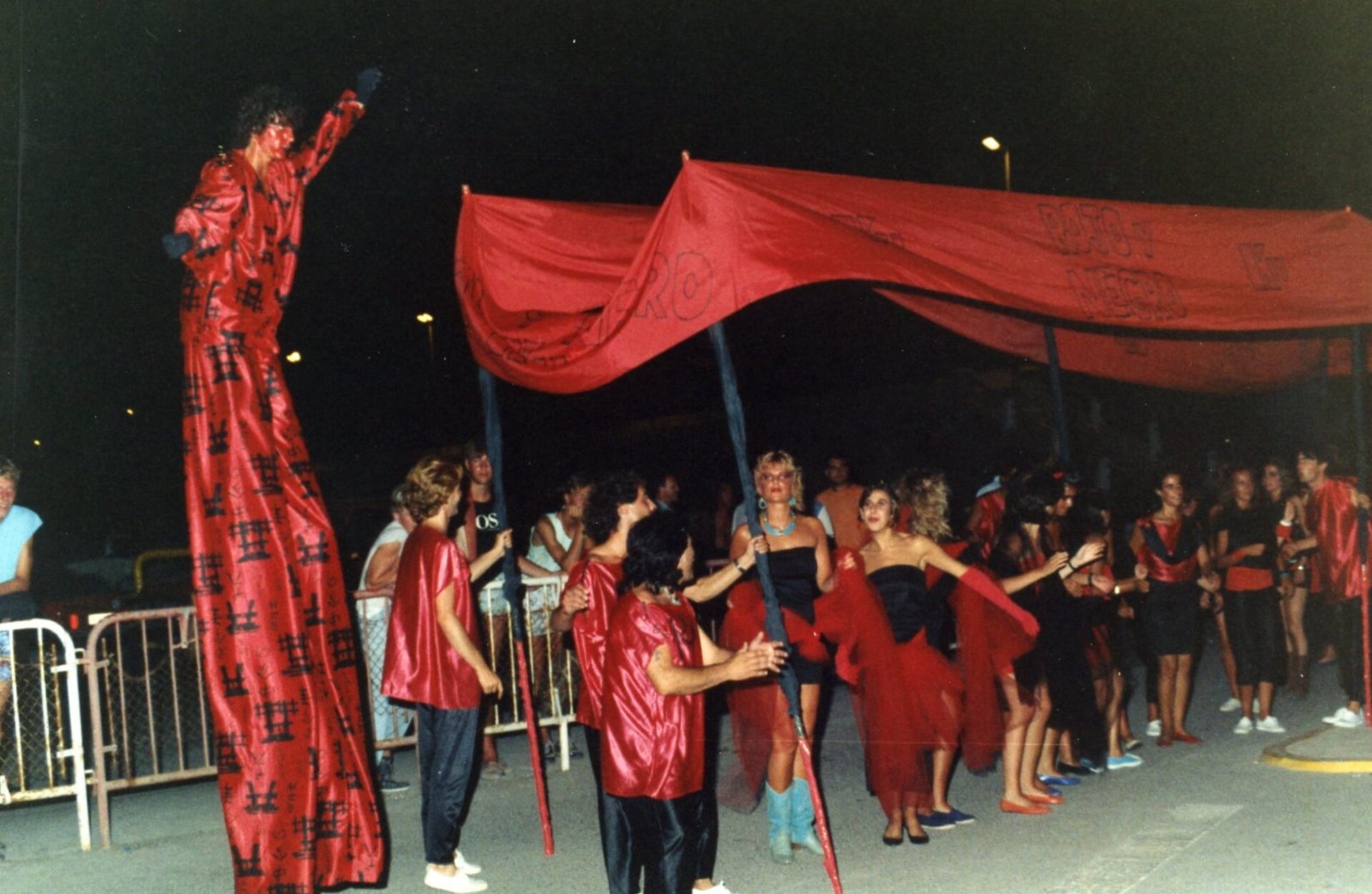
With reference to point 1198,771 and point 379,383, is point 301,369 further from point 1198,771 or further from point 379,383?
point 1198,771

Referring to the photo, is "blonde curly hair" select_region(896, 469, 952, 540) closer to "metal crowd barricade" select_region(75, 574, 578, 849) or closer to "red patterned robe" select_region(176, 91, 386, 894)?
"metal crowd barricade" select_region(75, 574, 578, 849)

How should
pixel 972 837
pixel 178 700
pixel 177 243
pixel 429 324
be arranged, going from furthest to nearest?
pixel 429 324, pixel 178 700, pixel 972 837, pixel 177 243

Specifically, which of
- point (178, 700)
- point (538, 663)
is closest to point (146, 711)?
point (178, 700)

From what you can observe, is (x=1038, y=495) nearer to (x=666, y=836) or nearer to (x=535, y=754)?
(x=535, y=754)

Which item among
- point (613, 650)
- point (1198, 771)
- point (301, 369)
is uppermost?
point (301, 369)

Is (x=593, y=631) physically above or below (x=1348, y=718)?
above

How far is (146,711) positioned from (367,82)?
806 centimetres

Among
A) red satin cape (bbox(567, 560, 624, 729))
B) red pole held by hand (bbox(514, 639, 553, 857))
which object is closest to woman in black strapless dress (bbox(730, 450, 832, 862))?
red satin cape (bbox(567, 560, 624, 729))

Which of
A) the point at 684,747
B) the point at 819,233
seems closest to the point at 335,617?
the point at 684,747

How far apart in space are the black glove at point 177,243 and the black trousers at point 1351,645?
784cm

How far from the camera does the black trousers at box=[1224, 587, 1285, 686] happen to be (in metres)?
9.20

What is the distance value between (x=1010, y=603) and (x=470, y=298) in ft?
10.8

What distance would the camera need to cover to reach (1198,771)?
798cm

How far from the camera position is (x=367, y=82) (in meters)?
5.59
